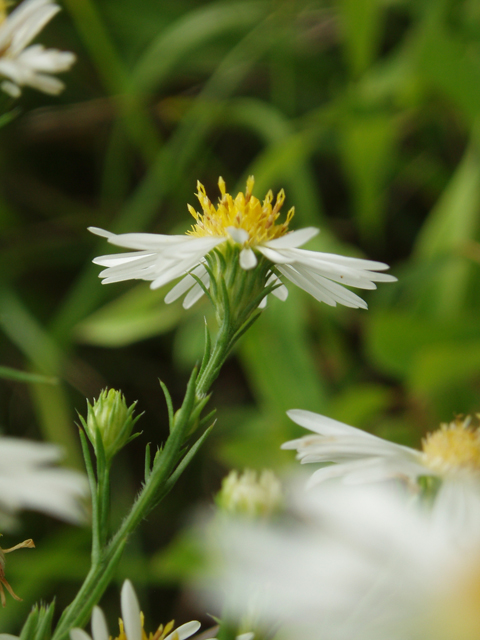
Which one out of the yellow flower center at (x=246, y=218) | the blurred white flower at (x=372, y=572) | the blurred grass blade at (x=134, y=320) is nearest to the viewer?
the blurred white flower at (x=372, y=572)

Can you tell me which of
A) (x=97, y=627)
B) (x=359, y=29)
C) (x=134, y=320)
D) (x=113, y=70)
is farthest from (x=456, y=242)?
(x=97, y=627)

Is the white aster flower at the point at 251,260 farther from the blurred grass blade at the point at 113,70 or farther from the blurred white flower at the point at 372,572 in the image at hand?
the blurred grass blade at the point at 113,70

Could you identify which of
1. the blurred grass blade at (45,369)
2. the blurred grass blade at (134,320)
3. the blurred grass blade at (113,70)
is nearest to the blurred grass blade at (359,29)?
the blurred grass blade at (113,70)

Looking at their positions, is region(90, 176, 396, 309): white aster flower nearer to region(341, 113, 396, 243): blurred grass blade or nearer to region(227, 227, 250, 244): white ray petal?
region(227, 227, 250, 244): white ray petal

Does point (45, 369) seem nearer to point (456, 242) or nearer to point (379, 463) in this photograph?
point (456, 242)

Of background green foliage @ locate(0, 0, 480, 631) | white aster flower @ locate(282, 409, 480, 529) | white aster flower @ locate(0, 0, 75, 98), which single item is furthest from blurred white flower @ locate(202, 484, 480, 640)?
background green foliage @ locate(0, 0, 480, 631)

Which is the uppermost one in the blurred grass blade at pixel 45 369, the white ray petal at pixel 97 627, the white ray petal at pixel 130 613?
the blurred grass blade at pixel 45 369
